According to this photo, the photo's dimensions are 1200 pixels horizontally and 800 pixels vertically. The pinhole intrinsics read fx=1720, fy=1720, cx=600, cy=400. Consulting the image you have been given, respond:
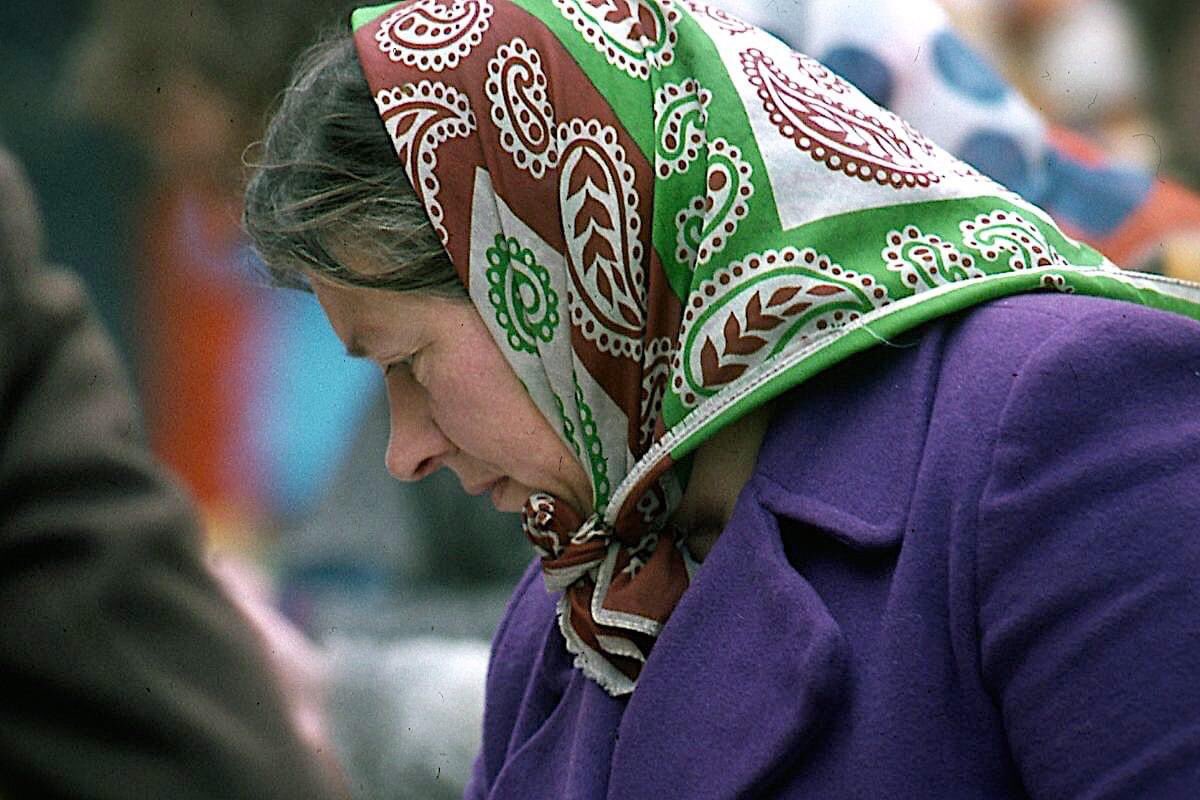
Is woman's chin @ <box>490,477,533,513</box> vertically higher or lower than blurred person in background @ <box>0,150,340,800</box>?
higher

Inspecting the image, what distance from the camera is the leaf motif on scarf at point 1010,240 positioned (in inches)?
52.0

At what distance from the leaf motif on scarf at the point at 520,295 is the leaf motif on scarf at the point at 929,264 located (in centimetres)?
28

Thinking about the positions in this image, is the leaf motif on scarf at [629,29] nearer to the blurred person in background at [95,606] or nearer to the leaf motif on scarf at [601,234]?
the leaf motif on scarf at [601,234]

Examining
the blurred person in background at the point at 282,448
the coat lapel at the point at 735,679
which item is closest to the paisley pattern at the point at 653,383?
the coat lapel at the point at 735,679

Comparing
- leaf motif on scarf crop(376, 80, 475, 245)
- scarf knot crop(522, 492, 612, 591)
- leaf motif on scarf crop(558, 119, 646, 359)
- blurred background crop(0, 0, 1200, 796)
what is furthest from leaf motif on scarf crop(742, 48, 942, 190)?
blurred background crop(0, 0, 1200, 796)

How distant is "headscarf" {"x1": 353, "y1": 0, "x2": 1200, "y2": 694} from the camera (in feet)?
4.33

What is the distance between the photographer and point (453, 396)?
148cm

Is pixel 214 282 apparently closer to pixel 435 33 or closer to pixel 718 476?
pixel 435 33

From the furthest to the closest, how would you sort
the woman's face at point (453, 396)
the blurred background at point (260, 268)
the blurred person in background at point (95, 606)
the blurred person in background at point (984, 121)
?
the blurred background at point (260, 268) → the blurred person in background at point (984, 121) → the blurred person in background at point (95, 606) → the woman's face at point (453, 396)

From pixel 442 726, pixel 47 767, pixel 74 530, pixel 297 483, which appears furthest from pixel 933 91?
pixel 297 483

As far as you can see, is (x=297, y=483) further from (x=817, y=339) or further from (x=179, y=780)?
(x=817, y=339)

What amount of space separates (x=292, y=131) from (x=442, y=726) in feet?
2.99

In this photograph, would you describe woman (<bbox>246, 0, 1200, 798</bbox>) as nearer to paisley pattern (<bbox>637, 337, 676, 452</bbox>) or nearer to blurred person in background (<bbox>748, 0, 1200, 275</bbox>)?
paisley pattern (<bbox>637, 337, 676, 452</bbox>)

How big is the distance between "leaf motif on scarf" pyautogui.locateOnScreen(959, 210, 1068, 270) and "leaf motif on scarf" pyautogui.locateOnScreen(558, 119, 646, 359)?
→ 262 mm
